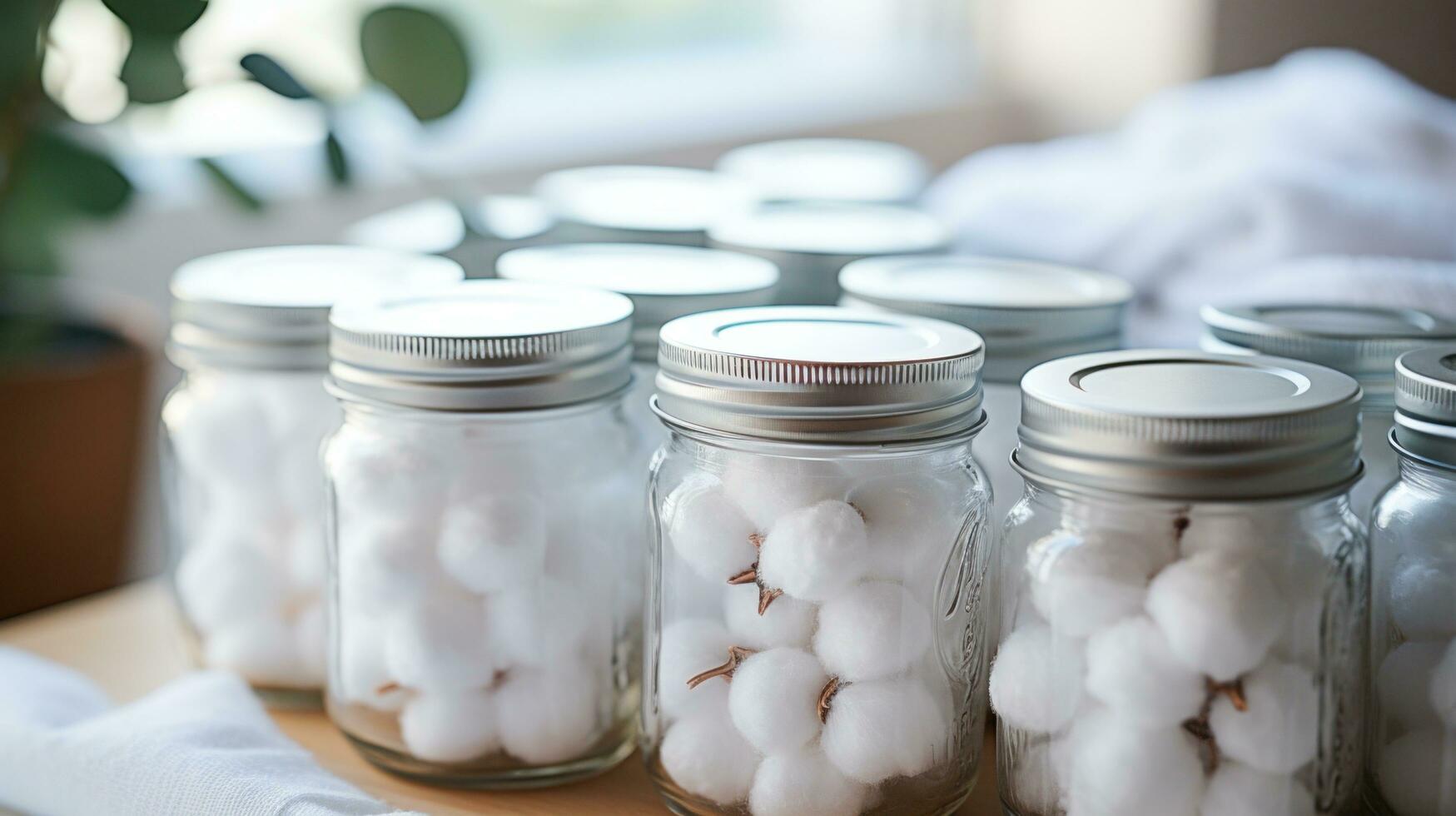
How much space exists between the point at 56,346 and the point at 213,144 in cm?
42

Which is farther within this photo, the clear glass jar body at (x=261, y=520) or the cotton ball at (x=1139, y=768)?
the clear glass jar body at (x=261, y=520)

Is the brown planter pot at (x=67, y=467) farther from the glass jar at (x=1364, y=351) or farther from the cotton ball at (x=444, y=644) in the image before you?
the glass jar at (x=1364, y=351)

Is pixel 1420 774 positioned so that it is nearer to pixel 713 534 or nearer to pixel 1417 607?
pixel 1417 607

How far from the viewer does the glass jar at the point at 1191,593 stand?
46 centimetres

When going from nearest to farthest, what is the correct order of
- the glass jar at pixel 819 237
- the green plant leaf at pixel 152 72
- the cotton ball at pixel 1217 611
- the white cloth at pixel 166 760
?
the cotton ball at pixel 1217 611 → the white cloth at pixel 166 760 → the green plant leaf at pixel 152 72 → the glass jar at pixel 819 237

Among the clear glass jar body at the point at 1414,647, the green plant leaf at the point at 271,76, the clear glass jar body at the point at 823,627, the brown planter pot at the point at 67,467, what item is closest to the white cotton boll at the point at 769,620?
the clear glass jar body at the point at 823,627

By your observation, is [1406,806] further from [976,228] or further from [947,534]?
[976,228]

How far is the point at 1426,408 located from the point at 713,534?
10.4 inches

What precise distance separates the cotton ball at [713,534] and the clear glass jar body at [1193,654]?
0.11 metres

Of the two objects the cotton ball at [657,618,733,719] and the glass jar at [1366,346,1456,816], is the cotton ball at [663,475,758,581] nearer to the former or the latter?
the cotton ball at [657,618,733,719]

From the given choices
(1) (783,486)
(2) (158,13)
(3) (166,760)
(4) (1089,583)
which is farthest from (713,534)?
(2) (158,13)

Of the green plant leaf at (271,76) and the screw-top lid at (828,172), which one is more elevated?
the green plant leaf at (271,76)

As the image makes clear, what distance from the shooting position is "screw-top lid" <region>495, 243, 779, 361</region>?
26.8 inches

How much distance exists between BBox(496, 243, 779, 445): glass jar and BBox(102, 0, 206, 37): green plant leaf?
20 centimetres
